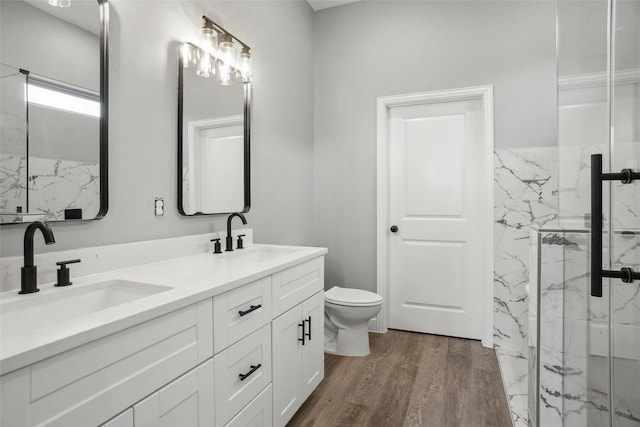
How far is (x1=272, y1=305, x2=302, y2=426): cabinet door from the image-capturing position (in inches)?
62.4

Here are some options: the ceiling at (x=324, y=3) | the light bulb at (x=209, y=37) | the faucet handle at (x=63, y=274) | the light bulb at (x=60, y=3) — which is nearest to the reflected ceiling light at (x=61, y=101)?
the light bulb at (x=60, y=3)

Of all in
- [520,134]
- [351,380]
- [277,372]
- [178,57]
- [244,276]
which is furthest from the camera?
[520,134]

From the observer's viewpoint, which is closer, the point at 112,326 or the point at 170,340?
the point at 112,326

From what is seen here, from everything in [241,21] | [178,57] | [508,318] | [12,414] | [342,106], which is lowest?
[508,318]

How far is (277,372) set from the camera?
159 centimetres

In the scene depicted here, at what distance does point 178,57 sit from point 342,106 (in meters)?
1.77

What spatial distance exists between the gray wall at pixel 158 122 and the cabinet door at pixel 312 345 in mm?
699

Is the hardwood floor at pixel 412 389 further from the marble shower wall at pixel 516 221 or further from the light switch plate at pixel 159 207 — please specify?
the light switch plate at pixel 159 207

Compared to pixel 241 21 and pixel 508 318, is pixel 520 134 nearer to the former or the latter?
pixel 508 318

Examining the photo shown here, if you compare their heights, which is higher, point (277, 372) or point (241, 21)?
point (241, 21)

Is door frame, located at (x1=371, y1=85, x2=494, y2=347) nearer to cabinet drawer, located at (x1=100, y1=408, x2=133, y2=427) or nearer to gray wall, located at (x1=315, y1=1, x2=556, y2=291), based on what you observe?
gray wall, located at (x1=315, y1=1, x2=556, y2=291)

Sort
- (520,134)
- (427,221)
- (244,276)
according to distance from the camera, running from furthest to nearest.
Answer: (427,221)
(520,134)
(244,276)

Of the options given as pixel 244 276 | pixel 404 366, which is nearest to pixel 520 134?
pixel 404 366

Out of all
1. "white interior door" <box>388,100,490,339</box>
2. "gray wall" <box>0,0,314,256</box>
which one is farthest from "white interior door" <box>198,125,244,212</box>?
"white interior door" <box>388,100,490,339</box>
